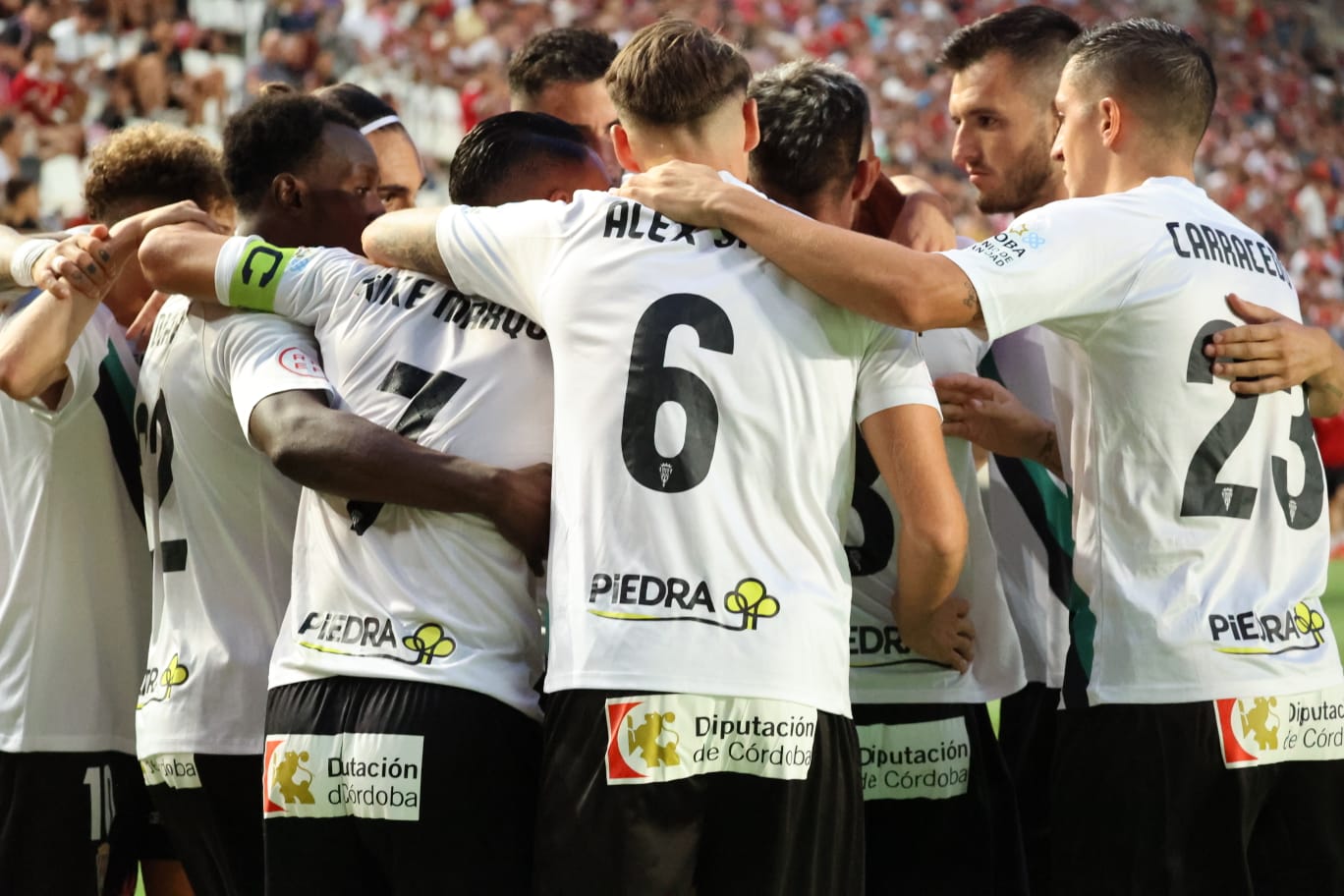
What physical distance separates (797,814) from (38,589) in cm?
232

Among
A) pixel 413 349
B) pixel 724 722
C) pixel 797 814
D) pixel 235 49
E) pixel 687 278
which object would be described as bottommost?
pixel 235 49

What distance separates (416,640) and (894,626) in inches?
51.2

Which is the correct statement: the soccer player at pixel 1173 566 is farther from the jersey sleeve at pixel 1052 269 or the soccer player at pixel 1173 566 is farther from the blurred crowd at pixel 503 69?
the blurred crowd at pixel 503 69

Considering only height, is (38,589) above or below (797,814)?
below

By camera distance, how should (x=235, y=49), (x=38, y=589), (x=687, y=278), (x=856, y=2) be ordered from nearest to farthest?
(x=687, y=278)
(x=38, y=589)
(x=235, y=49)
(x=856, y=2)

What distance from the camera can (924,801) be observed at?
12.8ft

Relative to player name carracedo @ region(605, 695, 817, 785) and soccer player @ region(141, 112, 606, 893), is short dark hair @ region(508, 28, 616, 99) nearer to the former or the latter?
soccer player @ region(141, 112, 606, 893)

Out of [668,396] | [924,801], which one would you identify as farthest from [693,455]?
[924,801]


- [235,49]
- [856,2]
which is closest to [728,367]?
[235,49]

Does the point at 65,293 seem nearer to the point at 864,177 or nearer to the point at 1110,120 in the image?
the point at 864,177

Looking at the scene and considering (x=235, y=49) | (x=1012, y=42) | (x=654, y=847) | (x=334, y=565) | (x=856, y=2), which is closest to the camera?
(x=654, y=847)

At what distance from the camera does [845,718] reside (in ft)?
10.4

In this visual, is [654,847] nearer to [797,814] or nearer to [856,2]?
[797,814]

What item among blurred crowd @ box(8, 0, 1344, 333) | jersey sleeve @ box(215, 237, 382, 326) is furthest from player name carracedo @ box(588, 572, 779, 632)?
blurred crowd @ box(8, 0, 1344, 333)
